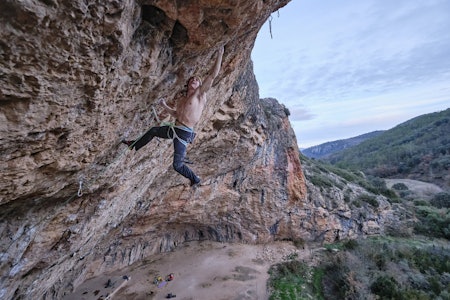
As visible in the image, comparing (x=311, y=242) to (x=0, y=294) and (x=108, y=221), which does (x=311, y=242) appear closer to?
(x=108, y=221)

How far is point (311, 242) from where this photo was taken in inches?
610

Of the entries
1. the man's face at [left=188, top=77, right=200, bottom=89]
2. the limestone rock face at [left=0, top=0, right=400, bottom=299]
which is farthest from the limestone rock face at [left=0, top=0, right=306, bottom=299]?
the man's face at [left=188, top=77, right=200, bottom=89]

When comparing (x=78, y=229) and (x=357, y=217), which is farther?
(x=357, y=217)

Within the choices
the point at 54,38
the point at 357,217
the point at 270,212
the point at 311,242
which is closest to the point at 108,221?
the point at 54,38

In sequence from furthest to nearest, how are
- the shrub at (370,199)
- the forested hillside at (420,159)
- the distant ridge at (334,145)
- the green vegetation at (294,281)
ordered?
the distant ridge at (334,145) < the forested hillside at (420,159) < the shrub at (370,199) < the green vegetation at (294,281)

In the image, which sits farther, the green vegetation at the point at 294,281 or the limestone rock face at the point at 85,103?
the green vegetation at the point at 294,281

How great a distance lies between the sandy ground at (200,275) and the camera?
10648 millimetres

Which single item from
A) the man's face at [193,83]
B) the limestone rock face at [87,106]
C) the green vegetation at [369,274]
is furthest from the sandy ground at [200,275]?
the man's face at [193,83]

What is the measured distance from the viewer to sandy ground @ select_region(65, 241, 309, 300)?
10.6 meters

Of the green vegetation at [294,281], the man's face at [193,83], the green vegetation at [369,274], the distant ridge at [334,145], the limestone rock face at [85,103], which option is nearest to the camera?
the limestone rock face at [85,103]

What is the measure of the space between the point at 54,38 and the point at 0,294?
5.40 m

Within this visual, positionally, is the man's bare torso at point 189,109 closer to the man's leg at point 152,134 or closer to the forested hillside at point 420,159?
the man's leg at point 152,134

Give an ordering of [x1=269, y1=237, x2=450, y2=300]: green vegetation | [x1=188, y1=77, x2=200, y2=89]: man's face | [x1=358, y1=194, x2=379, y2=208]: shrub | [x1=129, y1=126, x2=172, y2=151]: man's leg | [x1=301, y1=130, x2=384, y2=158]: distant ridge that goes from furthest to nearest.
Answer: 1. [x1=301, y1=130, x2=384, y2=158]: distant ridge
2. [x1=358, y1=194, x2=379, y2=208]: shrub
3. [x1=269, y1=237, x2=450, y2=300]: green vegetation
4. [x1=129, y1=126, x2=172, y2=151]: man's leg
5. [x1=188, y1=77, x2=200, y2=89]: man's face

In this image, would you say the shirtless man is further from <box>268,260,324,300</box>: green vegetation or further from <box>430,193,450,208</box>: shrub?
<box>430,193,450,208</box>: shrub
